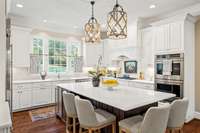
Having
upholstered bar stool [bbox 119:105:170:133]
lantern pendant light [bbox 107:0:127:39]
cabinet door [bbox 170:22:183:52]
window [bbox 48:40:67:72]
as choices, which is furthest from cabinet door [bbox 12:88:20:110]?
cabinet door [bbox 170:22:183:52]

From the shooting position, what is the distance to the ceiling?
3430 millimetres

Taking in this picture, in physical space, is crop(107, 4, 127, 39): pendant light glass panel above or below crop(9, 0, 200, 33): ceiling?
below

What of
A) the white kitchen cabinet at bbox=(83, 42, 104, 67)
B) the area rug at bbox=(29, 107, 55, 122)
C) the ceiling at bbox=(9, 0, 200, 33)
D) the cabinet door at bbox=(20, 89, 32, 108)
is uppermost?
the ceiling at bbox=(9, 0, 200, 33)

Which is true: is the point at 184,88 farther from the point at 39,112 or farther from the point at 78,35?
the point at 78,35

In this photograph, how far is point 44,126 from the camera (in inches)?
129

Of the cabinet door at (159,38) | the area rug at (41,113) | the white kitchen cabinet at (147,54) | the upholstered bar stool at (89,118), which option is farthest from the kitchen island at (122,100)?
the white kitchen cabinet at (147,54)

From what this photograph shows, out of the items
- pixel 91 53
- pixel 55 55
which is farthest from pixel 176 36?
pixel 55 55

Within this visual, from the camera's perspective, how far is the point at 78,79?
18.4 feet

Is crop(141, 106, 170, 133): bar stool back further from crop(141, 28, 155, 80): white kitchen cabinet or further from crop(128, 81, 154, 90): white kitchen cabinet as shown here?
crop(141, 28, 155, 80): white kitchen cabinet

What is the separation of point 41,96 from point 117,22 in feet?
12.0

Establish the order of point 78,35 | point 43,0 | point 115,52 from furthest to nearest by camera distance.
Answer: point 78,35
point 115,52
point 43,0

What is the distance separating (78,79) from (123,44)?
2215mm

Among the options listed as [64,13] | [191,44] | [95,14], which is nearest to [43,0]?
[64,13]

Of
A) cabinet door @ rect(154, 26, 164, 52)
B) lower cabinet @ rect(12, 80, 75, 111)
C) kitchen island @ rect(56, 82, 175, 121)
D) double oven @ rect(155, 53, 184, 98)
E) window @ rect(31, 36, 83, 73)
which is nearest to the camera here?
kitchen island @ rect(56, 82, 175, 121)
